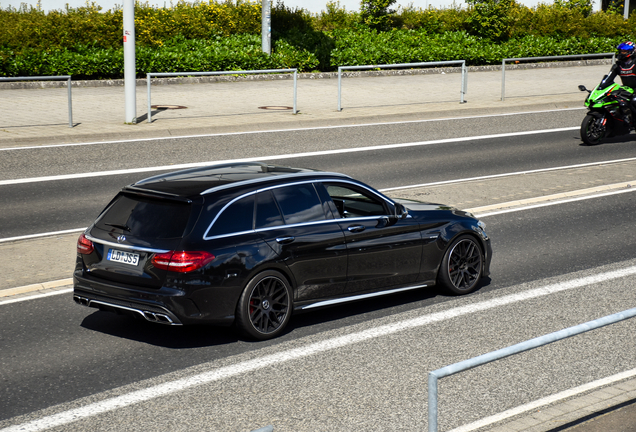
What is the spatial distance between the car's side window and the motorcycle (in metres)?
11.1

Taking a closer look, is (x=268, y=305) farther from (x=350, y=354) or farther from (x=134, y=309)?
(x=134, y=309)

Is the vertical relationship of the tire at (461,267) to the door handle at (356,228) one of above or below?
below

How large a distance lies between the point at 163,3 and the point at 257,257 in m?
29.4

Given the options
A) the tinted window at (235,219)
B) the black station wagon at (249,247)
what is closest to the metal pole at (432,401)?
the black station wagon at (249,247)

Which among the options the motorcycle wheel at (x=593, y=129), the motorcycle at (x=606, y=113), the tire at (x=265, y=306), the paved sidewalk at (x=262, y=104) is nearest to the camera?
the tire at (x=265, y=306)

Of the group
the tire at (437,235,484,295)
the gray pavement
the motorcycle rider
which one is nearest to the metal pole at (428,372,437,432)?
the gray pavement

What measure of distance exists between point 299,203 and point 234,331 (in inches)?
51.0

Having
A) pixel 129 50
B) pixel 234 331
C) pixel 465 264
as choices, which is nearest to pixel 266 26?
pixel 129 50

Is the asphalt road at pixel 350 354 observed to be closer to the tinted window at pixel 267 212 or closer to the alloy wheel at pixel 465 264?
the alloy wheel at pixel 465 264

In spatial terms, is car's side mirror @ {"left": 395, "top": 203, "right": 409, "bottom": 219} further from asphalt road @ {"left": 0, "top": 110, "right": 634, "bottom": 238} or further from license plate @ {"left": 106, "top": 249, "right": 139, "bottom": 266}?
asphalt road @ {"left": 0, "top": 110, "right": 634, "bottom": 238}

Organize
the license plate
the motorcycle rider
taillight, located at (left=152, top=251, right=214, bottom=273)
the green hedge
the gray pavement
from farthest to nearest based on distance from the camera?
the green hedge
the motorcycle rider
the license plate
taillight, located at (left=152, top=251, right=214, bottom=273)
the gray pavement

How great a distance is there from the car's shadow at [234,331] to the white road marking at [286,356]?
14.7 inches

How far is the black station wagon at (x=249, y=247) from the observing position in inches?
261

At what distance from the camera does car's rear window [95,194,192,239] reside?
265 inches
